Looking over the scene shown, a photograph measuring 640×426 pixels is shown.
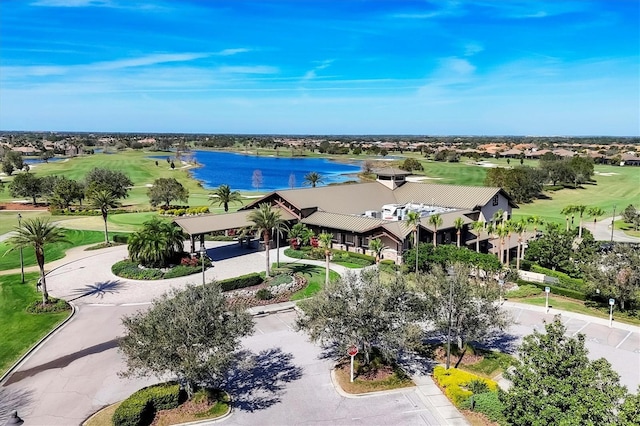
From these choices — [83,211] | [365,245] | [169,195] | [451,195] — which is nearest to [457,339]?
[365,245]

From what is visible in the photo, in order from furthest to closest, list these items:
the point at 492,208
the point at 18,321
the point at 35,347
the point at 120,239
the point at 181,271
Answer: the point at 492,208 < the point at 120,239 < the point at 181,271 < the point at 18,321 < the point at 35,347

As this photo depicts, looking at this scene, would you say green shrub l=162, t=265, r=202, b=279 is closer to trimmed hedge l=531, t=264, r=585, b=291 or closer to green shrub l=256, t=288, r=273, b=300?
green shrub l=256, t=288, r=273, b=300

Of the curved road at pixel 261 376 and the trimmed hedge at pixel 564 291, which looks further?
the trimmed hedge at pixel 564 291

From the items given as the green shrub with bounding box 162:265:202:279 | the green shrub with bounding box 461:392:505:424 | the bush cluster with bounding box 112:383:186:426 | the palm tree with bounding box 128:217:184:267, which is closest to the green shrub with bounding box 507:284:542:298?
the green shrub with bounding box 461:392:505:424

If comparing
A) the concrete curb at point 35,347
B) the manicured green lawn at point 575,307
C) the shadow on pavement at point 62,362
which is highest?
the concrete curb at point 35,347

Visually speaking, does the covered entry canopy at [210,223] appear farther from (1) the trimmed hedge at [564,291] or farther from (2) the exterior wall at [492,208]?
(2) the exterior wall at [492,208]

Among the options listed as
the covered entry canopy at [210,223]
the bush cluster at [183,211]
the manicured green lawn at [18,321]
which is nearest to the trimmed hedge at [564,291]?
the covered entry canopy at [210,223]

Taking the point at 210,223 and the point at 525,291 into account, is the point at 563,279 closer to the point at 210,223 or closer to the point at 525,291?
the point at 525,291

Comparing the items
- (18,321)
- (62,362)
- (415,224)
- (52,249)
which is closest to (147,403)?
(62,362)
